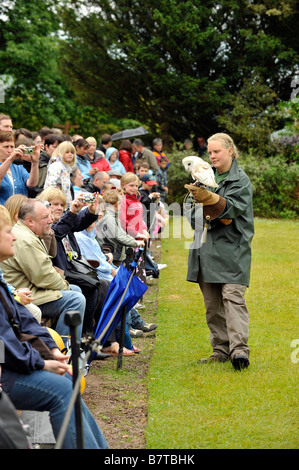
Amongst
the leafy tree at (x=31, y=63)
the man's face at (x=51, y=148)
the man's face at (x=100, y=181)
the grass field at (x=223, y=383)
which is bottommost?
the grass field at (x=223, y=383)

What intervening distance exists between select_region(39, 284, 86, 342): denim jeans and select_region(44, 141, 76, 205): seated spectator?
2.33 metres

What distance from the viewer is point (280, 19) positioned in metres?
26.0

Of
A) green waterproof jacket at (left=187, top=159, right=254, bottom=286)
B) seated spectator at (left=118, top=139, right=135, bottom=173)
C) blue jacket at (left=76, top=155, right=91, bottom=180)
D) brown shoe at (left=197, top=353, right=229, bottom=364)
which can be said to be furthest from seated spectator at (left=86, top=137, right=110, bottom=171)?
brown shoe at (left=197, top=353, right=229, bottom=364)

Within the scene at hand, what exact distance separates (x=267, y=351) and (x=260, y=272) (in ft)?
17.4

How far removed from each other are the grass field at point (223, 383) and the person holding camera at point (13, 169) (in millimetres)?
2454

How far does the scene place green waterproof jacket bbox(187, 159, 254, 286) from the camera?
22.2 feet

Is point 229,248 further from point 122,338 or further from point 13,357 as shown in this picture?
point 13,357

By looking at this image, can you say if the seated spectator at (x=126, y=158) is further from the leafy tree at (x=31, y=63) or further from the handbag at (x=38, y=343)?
the handbag at (x=38, y=343)

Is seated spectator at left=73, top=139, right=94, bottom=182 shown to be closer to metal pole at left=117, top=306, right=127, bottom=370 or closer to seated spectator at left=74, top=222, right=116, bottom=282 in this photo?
seated spectator at left=74, top=222, right=116, bottom=282

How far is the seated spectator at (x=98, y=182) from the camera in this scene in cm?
963

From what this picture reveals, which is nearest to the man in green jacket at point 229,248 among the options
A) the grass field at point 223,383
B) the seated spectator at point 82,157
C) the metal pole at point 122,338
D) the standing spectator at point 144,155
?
the grass field at point 223,383
